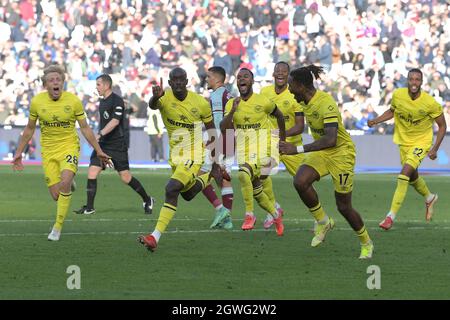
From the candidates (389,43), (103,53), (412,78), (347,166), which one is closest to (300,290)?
(347,166)

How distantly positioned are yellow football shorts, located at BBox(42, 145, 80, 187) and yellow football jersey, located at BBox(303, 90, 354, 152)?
11.3 feet

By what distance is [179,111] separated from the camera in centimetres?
1614

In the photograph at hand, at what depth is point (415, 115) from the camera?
18.9 meters

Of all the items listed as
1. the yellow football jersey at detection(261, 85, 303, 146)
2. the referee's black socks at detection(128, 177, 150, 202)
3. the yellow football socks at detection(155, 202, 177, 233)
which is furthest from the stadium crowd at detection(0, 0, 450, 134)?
the yellow football socks at detection(155, 202, 177, 233)

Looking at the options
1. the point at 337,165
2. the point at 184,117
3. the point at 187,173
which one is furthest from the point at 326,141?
the point at 184,117

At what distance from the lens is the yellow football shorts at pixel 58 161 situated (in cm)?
1644

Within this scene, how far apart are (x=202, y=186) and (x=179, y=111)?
1.03 meters

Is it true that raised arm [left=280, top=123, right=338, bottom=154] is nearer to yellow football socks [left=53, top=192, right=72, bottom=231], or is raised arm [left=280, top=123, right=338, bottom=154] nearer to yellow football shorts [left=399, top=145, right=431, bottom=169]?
yellow football socks [left=53, top=192, right=72, bottom=231]

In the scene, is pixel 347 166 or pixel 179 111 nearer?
pixel 347 166

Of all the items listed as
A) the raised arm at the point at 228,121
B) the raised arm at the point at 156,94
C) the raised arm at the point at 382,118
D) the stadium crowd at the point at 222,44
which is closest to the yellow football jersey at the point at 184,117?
the raised arm at the point at 156,94

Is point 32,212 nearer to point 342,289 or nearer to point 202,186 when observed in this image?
point 202,186

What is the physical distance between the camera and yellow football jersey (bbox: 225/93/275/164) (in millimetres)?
17641

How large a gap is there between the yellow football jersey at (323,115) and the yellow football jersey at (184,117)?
1828mm

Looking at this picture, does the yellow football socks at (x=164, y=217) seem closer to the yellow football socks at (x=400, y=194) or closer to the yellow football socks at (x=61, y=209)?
the yellow football socks at (x=61, y=209)
